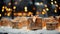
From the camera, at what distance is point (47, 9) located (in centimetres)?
193

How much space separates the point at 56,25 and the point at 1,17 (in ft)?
2.61

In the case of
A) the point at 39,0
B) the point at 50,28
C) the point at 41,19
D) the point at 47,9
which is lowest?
the point at 50,28

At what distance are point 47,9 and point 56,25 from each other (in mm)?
260

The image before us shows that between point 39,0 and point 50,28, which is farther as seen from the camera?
point 39,0

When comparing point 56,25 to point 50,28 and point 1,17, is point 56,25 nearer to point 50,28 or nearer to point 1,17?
point 50,28

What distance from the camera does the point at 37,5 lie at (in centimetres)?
197

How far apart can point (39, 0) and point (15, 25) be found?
1.64 ft

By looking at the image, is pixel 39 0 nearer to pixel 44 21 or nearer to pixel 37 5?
pixel 37 5

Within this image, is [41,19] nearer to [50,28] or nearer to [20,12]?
[50,28]

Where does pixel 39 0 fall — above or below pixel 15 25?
above

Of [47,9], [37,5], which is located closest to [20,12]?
[37,5]

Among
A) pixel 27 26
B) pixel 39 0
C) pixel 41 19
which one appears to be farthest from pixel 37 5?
pixel 27 26

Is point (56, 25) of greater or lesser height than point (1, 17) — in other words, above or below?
below

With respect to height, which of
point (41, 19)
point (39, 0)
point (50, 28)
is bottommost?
point (50, 28)
